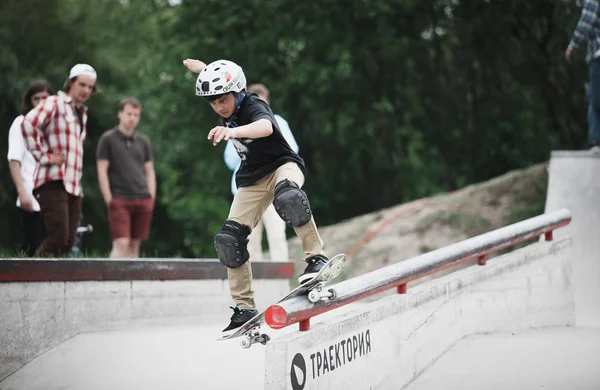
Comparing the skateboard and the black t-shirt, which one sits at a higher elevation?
the black t-shirt

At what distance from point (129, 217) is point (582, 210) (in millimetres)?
4692

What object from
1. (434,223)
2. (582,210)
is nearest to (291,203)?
(582,210)

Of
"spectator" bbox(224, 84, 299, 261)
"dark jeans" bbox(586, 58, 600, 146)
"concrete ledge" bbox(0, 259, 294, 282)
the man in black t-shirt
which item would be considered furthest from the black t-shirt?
"dark jeans" bbox(586, 58, 600, 146)

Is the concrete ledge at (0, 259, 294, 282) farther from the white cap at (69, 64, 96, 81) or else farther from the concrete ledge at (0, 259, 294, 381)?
the white cap at (69, 64, 96, 81)

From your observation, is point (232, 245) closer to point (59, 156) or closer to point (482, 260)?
point (59, 156)

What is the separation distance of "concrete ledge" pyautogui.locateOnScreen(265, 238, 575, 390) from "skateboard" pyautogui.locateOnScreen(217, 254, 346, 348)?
0.60 feet

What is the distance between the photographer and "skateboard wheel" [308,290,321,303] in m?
4.67

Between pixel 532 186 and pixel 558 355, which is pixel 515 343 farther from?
pixel 532 186

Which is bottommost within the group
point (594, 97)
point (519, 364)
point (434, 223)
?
point (519, 364)

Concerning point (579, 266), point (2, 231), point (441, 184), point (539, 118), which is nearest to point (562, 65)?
point (539, 118)

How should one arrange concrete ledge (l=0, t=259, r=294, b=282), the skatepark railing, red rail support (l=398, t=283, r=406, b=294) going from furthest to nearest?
concrete ledge (l=0, t=259, r=294, b=282)
red rail support (l=398, t=283, r=406, b=294)
the skatepark railing

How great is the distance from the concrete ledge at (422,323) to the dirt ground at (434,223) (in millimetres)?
3923

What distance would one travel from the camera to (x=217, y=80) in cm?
527

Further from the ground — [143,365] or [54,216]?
[54,216]
